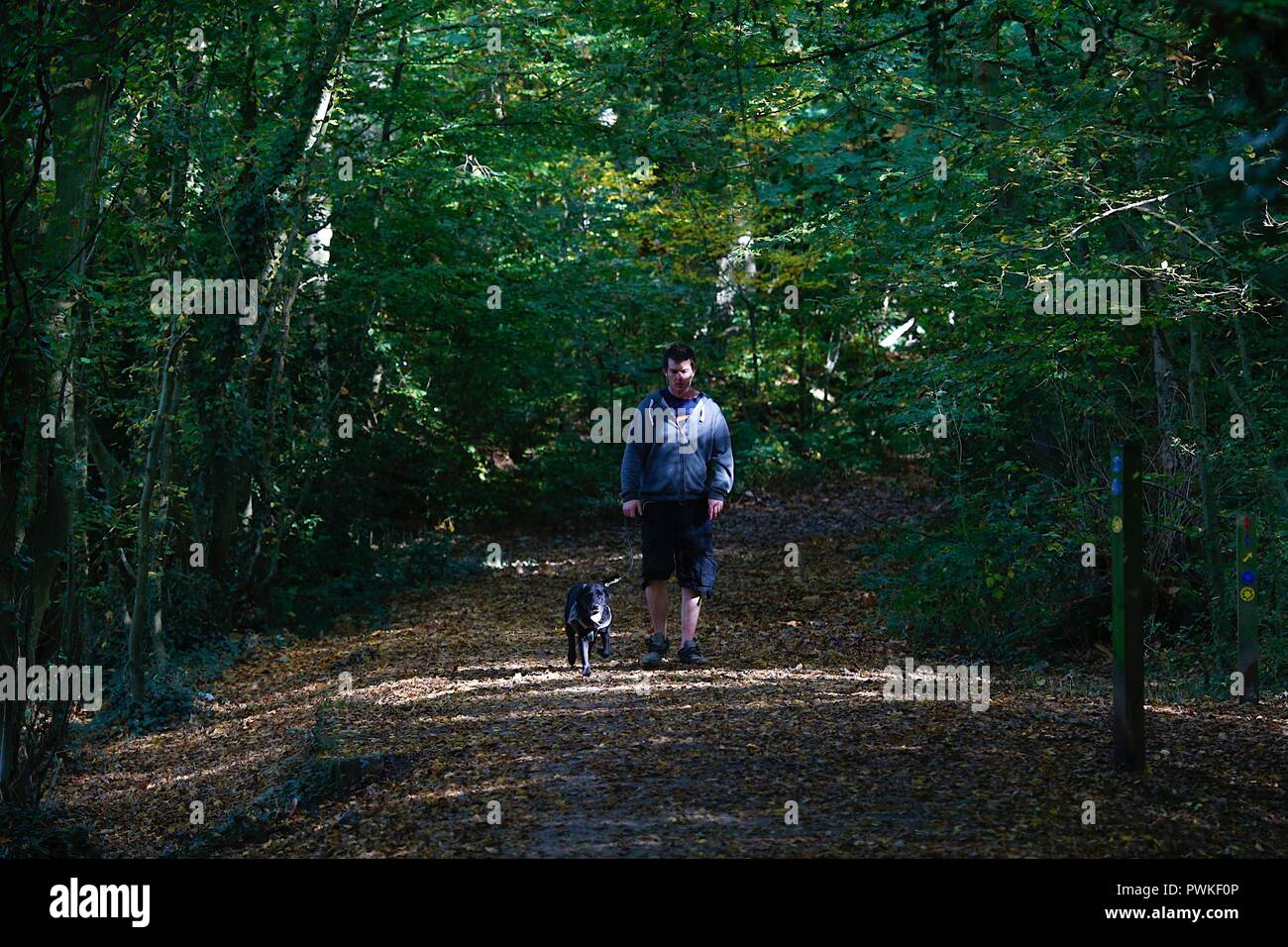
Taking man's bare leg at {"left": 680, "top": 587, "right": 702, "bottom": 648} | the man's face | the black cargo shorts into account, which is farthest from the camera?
man's bare leg at {"left": 680, "top": 587, "right": 702, "bottom": 648}

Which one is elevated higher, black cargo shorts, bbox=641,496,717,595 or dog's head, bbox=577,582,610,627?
black cargo shorts, bbox=641,496,717,595

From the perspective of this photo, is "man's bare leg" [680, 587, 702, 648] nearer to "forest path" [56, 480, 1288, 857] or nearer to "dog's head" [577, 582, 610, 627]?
"forest path" [56, 480, 1288, 857]

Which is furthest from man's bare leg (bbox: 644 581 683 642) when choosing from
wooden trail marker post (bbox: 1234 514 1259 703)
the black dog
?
wooden trail marker post (bbox: 1234 514 1259 703)

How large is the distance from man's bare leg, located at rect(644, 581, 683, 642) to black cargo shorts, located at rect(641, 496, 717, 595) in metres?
0.16

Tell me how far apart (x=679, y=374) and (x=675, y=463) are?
64 cm

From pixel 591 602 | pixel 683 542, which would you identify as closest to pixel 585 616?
pixel 591 602

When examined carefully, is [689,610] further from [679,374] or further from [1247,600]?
[1247,600]

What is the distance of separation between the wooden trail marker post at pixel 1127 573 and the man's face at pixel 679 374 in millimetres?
3754

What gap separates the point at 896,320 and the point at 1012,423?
401 inches

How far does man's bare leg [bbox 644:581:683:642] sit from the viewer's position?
952 centimetres

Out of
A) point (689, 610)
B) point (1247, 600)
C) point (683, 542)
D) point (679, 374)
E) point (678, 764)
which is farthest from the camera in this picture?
point (689, 610)

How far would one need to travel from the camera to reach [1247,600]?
8070 millimetres

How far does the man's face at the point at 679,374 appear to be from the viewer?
360 inches

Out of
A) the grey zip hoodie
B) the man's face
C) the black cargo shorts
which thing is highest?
the man's face
